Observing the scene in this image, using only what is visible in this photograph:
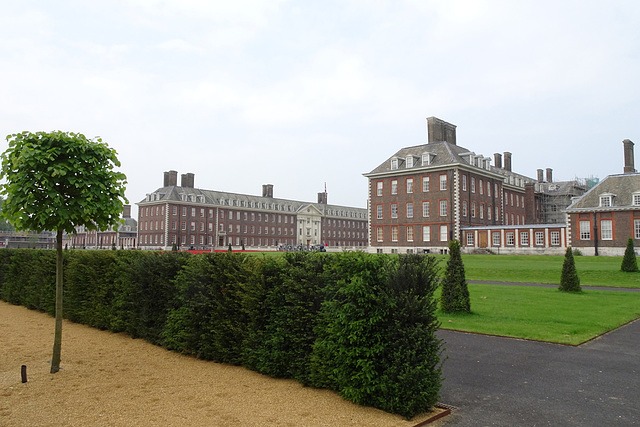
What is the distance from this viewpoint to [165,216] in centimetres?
8312

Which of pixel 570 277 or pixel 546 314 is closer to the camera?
pixel 546 314

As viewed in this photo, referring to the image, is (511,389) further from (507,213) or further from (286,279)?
(507,213)

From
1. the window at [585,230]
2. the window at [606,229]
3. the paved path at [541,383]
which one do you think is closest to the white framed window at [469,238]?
the window at [585,230]

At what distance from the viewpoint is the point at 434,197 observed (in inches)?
2077

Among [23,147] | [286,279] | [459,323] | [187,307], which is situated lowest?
[459,323]

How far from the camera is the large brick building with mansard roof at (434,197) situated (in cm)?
5125

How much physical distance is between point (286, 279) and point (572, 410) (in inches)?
169

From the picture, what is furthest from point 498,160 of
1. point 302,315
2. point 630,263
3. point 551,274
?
point 302,315

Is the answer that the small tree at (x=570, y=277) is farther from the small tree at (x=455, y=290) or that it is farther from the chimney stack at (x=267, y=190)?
the chimney stack at (x=267, y=190)

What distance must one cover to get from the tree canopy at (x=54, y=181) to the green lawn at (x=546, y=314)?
8933 mm

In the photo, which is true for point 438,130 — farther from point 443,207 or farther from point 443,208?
point 443,208

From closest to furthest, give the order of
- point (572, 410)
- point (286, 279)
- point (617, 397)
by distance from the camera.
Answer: point (572, 410) < point (617, 397) < point (286, 279)

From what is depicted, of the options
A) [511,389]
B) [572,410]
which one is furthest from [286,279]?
[572,410]

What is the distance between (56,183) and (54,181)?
3.3 inches
